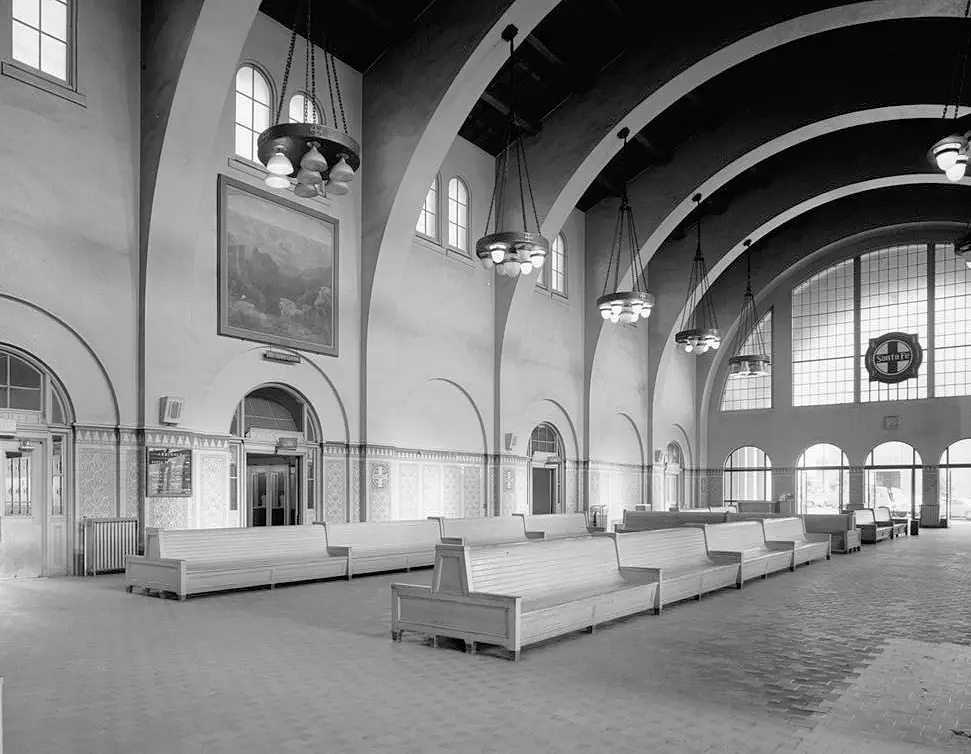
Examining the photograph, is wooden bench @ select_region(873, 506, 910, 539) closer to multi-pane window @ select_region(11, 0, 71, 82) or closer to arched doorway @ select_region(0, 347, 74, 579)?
arched doorway @ select_region(0, 347, 74, 579)

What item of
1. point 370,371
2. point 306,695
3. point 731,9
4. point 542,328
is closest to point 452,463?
point 370,371

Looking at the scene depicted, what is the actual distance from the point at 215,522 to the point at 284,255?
5156 millimetres

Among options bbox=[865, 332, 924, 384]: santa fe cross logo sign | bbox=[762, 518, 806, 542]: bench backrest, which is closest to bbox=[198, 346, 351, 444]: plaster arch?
bbox=[762, 518, 806, 542]: bench backrest

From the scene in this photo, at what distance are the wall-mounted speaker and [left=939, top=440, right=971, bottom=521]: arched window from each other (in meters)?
25.9

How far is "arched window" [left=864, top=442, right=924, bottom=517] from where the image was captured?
97.8 feet

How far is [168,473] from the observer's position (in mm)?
14125

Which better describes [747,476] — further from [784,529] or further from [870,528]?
[784,529]

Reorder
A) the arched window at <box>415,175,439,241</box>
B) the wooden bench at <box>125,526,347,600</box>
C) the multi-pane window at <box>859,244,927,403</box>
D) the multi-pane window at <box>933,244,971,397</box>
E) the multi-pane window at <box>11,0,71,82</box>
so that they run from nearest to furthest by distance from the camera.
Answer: the wooden bench at <box>125,526,347,600</box> → the multi-pane window at <box>11,0,71,82</box> → the arched window at <box>415,175,439,241</box> → the multi-pane window at <box>933,244,971,397</box> → the multi-pane window at <box>859,244,927,403</box>

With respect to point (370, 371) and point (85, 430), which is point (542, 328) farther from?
point (85, 430)

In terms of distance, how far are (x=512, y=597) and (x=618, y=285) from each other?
60.7ft

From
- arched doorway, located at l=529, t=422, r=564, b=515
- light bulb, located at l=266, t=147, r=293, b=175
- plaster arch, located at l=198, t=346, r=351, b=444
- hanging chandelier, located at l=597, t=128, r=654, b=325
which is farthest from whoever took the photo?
arched doorway, located at l=529, t=422, r=564, b=515

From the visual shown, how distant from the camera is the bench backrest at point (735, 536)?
13.3m

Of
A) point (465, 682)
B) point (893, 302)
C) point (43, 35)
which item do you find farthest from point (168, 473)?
point (893, 302)

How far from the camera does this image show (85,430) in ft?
43.4
